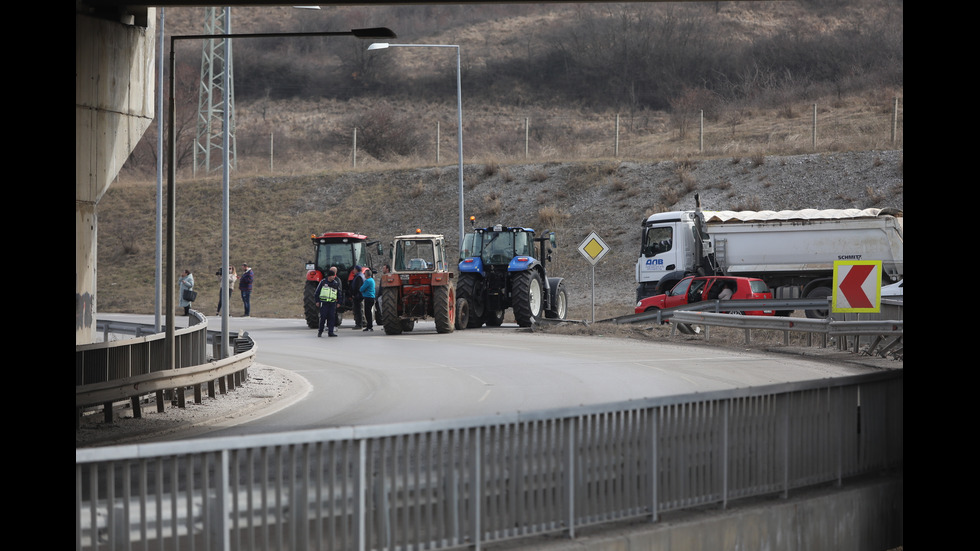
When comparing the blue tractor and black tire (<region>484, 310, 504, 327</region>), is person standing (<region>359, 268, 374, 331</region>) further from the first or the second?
black tire (<region>484, 310, 504, 327</region>)

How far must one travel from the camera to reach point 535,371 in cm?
2023

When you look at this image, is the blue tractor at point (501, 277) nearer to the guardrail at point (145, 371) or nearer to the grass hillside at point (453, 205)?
the guardrail at point (145, 371)

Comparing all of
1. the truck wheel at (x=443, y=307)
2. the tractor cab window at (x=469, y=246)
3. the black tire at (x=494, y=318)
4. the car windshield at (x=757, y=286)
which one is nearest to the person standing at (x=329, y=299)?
the truck wheel at (x=443, y=307)

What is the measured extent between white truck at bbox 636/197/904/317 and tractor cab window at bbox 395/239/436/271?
8.52m

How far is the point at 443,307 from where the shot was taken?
29438 millimetres

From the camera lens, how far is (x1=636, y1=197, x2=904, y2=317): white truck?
1378 inches

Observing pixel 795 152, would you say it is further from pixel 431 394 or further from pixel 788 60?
pixel 431 394

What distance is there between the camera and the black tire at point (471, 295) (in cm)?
3159

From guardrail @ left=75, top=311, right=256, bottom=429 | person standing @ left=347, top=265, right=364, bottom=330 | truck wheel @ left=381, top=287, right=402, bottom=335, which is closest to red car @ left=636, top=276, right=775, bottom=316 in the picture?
truck wheel @ left=381, top=287, right=402, bottom=335

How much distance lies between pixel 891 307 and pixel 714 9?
76342 millimetres

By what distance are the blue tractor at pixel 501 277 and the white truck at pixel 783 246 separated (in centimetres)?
585
